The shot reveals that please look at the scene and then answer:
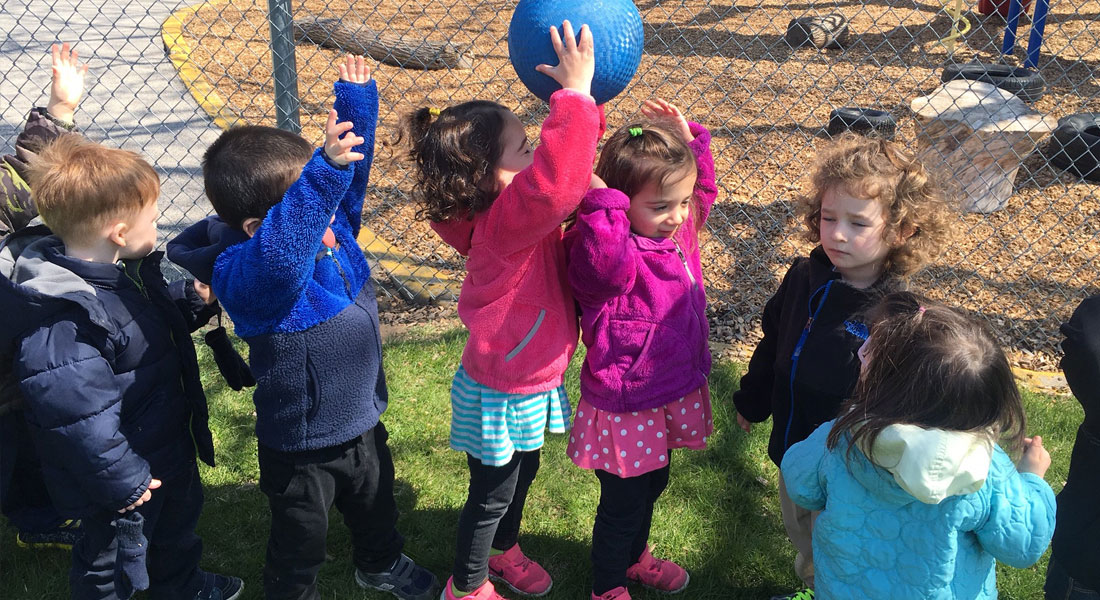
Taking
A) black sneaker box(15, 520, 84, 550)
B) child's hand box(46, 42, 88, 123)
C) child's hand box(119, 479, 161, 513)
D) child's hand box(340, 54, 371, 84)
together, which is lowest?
black sneaker box(15, 520, 84, 550)

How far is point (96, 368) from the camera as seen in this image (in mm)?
2303

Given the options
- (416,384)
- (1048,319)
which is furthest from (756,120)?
(416,384)

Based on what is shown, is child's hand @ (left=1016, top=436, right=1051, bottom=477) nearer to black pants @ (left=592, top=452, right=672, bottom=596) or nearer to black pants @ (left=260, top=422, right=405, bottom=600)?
Result: black pants @ (left=592, top=452, right=672, bottom=596)

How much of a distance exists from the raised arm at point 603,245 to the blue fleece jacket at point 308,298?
0.59 m

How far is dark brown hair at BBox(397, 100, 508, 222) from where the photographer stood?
2.31m

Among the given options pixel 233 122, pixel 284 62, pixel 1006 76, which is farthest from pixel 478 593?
pixel 1006 76

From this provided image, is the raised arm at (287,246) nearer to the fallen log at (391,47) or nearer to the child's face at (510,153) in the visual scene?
the child's face at (510,153)

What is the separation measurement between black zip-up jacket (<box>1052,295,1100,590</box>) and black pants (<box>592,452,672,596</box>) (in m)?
1.06

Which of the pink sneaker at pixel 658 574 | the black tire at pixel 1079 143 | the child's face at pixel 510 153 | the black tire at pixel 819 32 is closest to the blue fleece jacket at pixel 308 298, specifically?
the child's face at pixel 510 153

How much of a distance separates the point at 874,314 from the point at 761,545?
1.32 meters

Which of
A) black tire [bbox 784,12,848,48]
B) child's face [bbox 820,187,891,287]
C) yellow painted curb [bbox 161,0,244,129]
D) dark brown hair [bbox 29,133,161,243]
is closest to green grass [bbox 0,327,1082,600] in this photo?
child's face [bbox 820,187,891,287]

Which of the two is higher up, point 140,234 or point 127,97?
point 140,234

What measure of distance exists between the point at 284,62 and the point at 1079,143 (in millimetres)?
5512

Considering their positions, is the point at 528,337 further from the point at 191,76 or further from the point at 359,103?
the point at 191,76
